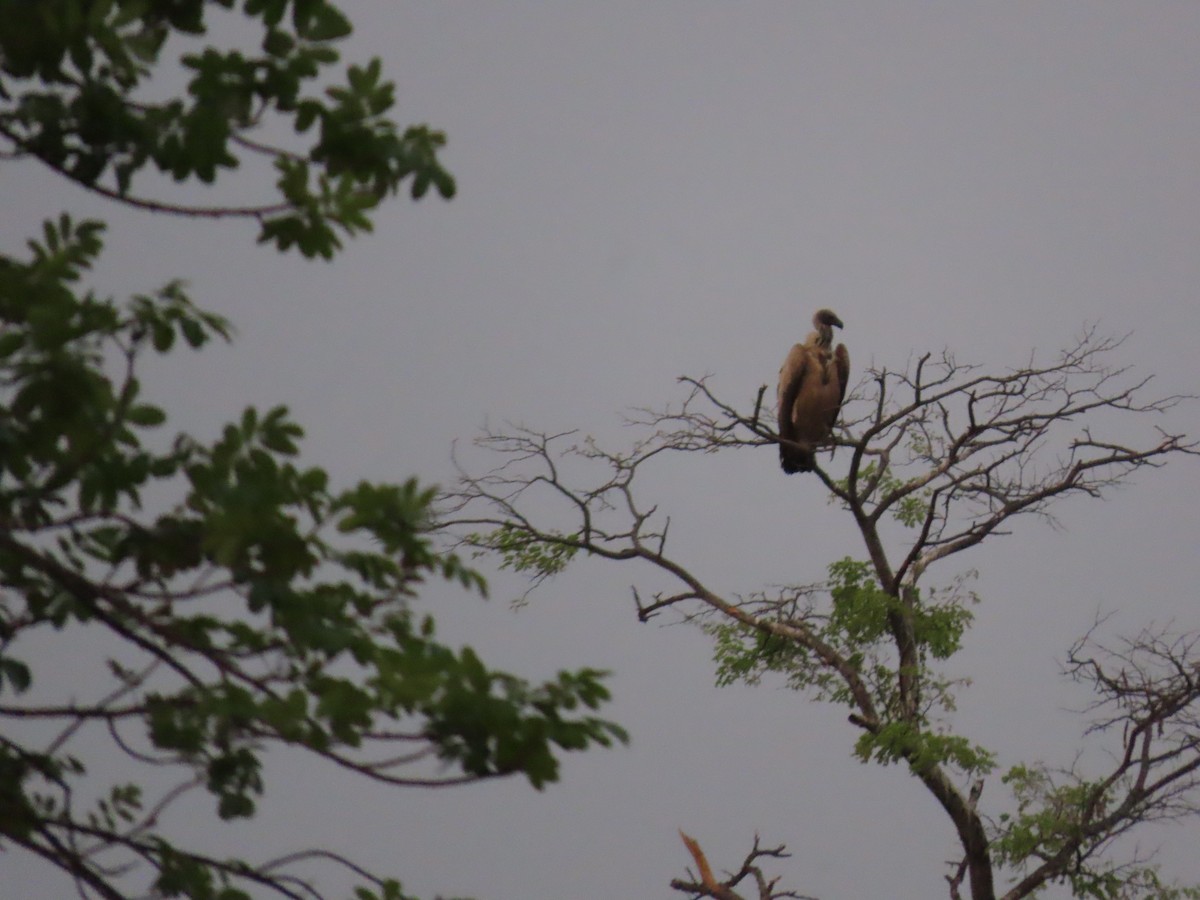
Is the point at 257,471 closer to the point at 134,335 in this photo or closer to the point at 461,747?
the point at 134,335

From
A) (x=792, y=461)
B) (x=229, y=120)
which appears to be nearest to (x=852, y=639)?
(x=792, y=461)

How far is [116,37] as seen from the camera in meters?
2.53

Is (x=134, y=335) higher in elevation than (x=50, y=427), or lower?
higher

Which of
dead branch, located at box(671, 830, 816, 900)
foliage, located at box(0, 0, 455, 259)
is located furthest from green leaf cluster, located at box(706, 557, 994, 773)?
foliage, located at box(0, 0, 455, 259)

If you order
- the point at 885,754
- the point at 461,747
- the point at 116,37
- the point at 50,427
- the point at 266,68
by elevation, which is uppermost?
the point at 885,754

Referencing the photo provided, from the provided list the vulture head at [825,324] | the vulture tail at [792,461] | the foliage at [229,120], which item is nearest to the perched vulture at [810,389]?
the vulture head at [825,324]

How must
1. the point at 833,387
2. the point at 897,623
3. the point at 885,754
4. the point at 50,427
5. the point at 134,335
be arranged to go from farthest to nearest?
the point at 833,387 → the point at 897,623 → the point at 885,754 → the point at 134,335 → the point at 50,427

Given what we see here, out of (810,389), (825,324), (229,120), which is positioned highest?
(825,324)

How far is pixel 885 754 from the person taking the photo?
917 centimetres

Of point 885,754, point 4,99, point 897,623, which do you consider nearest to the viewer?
point 4,99

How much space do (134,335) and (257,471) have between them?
374 mm

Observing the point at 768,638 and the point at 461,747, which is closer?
the point at 461,747

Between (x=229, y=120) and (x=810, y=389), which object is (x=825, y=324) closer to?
(x=810, y=389)

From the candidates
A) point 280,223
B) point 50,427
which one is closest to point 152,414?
point 50,427
